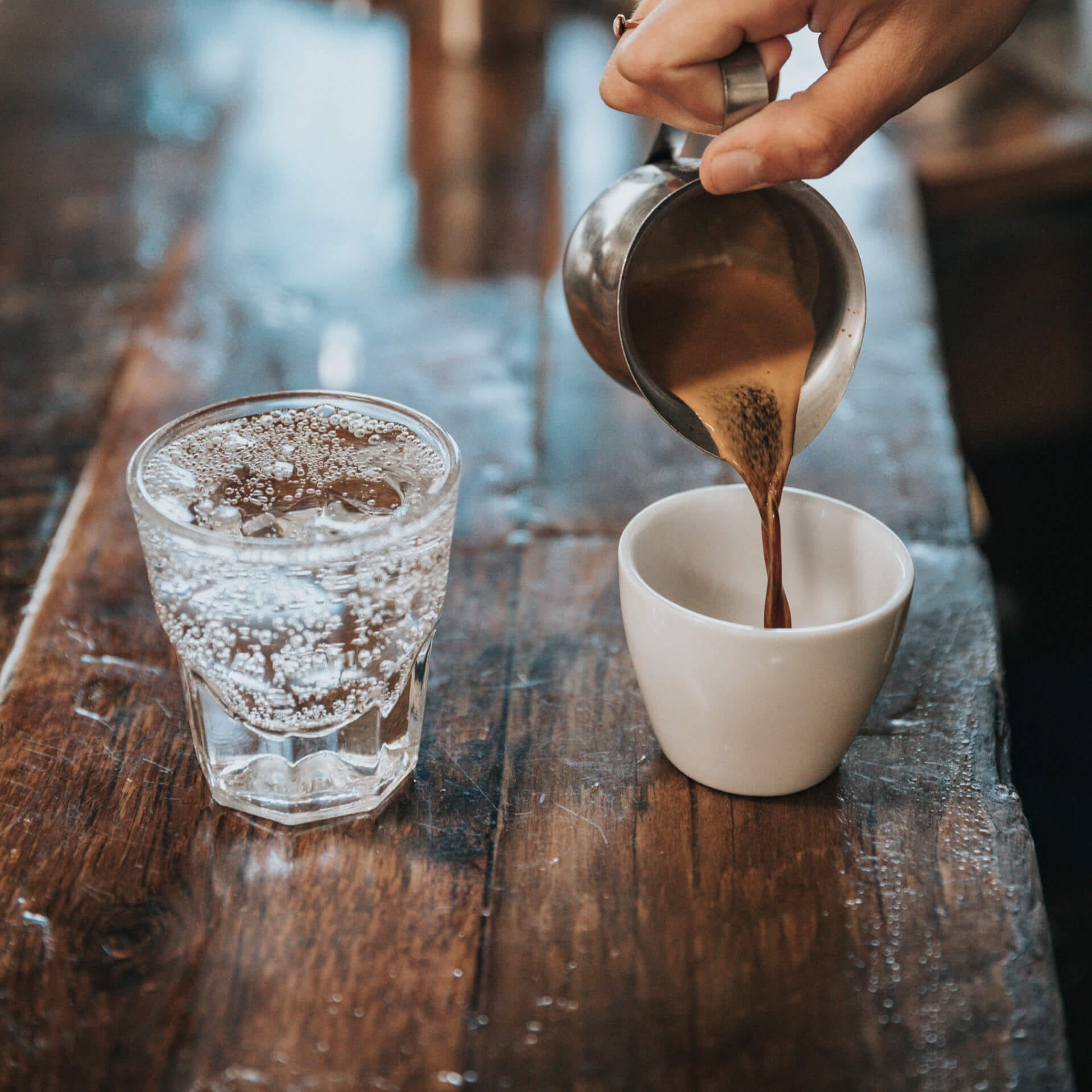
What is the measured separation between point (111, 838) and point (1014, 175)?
172 centimetres

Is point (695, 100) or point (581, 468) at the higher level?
point (695, 100)

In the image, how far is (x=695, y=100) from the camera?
0.73 meters

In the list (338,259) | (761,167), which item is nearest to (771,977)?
(761,167)

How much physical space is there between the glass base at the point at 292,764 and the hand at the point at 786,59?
1.20ft

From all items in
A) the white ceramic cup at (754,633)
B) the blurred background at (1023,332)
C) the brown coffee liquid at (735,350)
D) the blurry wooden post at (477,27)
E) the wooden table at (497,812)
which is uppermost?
the brown coffee liquid at (735,350)

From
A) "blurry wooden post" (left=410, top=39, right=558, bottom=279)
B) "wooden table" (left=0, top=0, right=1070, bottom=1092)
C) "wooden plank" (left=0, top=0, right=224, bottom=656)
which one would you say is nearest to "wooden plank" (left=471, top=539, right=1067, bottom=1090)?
"wooden table" (left=0, top=0, right=1070, bottom=1092)

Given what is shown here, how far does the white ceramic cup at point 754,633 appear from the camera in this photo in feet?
2.07

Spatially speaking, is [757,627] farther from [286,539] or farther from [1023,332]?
[1023,332]

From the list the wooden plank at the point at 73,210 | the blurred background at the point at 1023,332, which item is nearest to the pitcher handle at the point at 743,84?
the wooden plank at the point at 73,210

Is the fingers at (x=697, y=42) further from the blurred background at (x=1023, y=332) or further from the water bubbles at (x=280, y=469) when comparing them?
the blurred background at (x=1023, y=332)

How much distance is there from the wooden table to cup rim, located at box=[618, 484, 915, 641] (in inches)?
4.4

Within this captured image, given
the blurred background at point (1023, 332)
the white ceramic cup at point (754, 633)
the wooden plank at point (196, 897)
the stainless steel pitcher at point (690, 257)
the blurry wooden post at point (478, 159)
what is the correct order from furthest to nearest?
the blurred background at point (1023, 332)
the blurry wooden post at point (478, 159)
the stainless steel pitcher at point (690, 257)
the white ceramic cup at point (754, 633)
the wooden plank at point (196, 897)

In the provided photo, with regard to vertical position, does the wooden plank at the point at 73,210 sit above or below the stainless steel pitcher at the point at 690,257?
below

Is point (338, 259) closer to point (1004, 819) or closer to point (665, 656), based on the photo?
point (665, 656)
